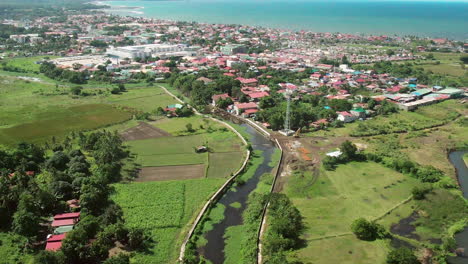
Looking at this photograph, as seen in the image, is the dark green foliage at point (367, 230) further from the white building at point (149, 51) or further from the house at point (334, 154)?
the white building at point (149, 51)

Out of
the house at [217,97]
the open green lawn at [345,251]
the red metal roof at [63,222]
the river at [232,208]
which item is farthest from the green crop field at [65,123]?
the open green lawn at [345,251]

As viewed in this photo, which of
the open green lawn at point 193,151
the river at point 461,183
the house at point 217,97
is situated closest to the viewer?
the river at point 461,183

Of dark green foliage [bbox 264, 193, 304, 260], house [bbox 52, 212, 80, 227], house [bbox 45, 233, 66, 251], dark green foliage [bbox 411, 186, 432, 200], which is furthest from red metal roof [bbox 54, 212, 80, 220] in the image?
dark green foliage [bbox 411, 186, 432, 200]

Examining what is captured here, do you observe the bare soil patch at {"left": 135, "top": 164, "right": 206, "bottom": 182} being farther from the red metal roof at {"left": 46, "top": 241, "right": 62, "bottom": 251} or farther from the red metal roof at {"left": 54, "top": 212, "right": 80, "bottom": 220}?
the red metal roof at {"left": 46, "top": 241, "right": 62, "bottom": 251}

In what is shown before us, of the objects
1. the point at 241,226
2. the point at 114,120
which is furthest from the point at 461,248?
the point at 114,120

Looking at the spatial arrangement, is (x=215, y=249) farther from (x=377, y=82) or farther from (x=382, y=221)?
(x=377, y=82)

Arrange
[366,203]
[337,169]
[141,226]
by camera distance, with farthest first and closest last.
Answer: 1. [337,169]
2. [366,203]
3. [141,226]

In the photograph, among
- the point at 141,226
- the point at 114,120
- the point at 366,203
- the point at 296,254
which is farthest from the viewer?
the point at 114,120
